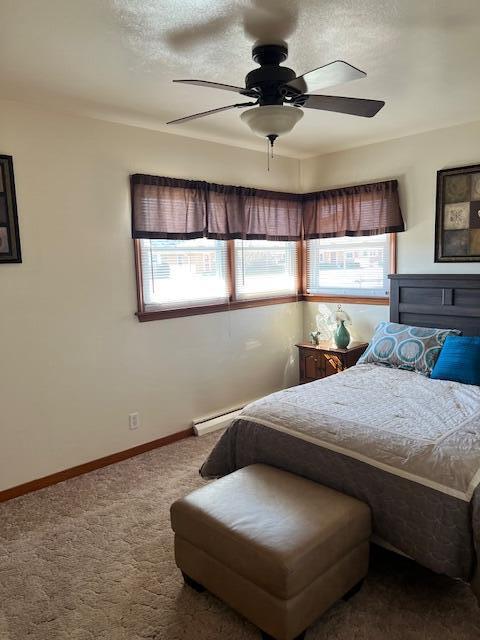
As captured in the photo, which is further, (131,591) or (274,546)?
(131,591)

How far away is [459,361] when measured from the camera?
3.26 metres

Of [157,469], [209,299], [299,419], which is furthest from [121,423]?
[299,419]

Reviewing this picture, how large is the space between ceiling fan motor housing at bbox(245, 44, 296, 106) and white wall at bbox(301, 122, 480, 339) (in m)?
2.13

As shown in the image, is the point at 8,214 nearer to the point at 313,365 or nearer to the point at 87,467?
the point at 87,467

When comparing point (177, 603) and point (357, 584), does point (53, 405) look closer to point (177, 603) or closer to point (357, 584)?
point (177, 603)

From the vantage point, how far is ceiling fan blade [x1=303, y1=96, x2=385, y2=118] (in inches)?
84.0

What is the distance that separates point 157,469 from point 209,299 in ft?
4.87

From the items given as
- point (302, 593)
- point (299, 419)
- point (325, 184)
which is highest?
point (325, 184)

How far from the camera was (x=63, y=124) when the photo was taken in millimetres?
3080

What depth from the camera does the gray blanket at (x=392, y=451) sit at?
1911mm

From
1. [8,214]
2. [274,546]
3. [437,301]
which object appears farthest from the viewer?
[437,301]

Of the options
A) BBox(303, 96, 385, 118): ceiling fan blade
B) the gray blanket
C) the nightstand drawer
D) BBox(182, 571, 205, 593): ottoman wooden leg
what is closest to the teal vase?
the nightstand drawer

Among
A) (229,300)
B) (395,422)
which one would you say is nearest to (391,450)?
(395,422)

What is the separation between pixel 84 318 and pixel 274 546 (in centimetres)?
213
